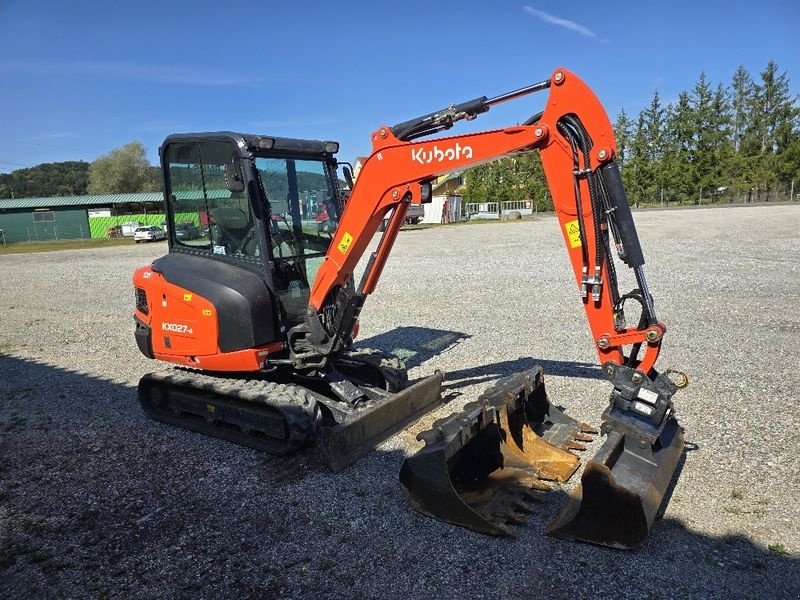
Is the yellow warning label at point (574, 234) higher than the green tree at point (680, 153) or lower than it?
lower

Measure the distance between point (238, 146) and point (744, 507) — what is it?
16.9 ft

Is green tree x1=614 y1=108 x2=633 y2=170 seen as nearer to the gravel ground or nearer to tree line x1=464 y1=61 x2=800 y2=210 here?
tree line x1=464 y1=61 x2=800 y2=210

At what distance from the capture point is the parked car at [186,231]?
6.33m

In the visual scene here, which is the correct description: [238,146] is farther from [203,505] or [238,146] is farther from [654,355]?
[654,355]

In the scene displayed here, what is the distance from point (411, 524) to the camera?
13.8ft

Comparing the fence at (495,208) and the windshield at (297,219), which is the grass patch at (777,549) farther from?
the fence at (495,208)

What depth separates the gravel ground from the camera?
360cm

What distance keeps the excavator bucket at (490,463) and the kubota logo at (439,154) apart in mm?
2028

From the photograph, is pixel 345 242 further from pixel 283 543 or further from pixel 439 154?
pixel 283 543

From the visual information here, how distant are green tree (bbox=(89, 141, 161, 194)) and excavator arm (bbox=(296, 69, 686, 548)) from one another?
287 ft

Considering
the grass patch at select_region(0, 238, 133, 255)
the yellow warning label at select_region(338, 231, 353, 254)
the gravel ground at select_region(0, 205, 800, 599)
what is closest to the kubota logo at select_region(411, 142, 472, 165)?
the yellow warning label at select_region(338, 231, 353, 254)

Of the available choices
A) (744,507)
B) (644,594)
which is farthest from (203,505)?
(744,507)

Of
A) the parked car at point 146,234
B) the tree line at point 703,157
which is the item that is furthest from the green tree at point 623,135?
the parked car at point 146,234

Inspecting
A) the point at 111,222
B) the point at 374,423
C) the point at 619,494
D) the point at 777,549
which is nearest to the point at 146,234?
the point at 111,222
